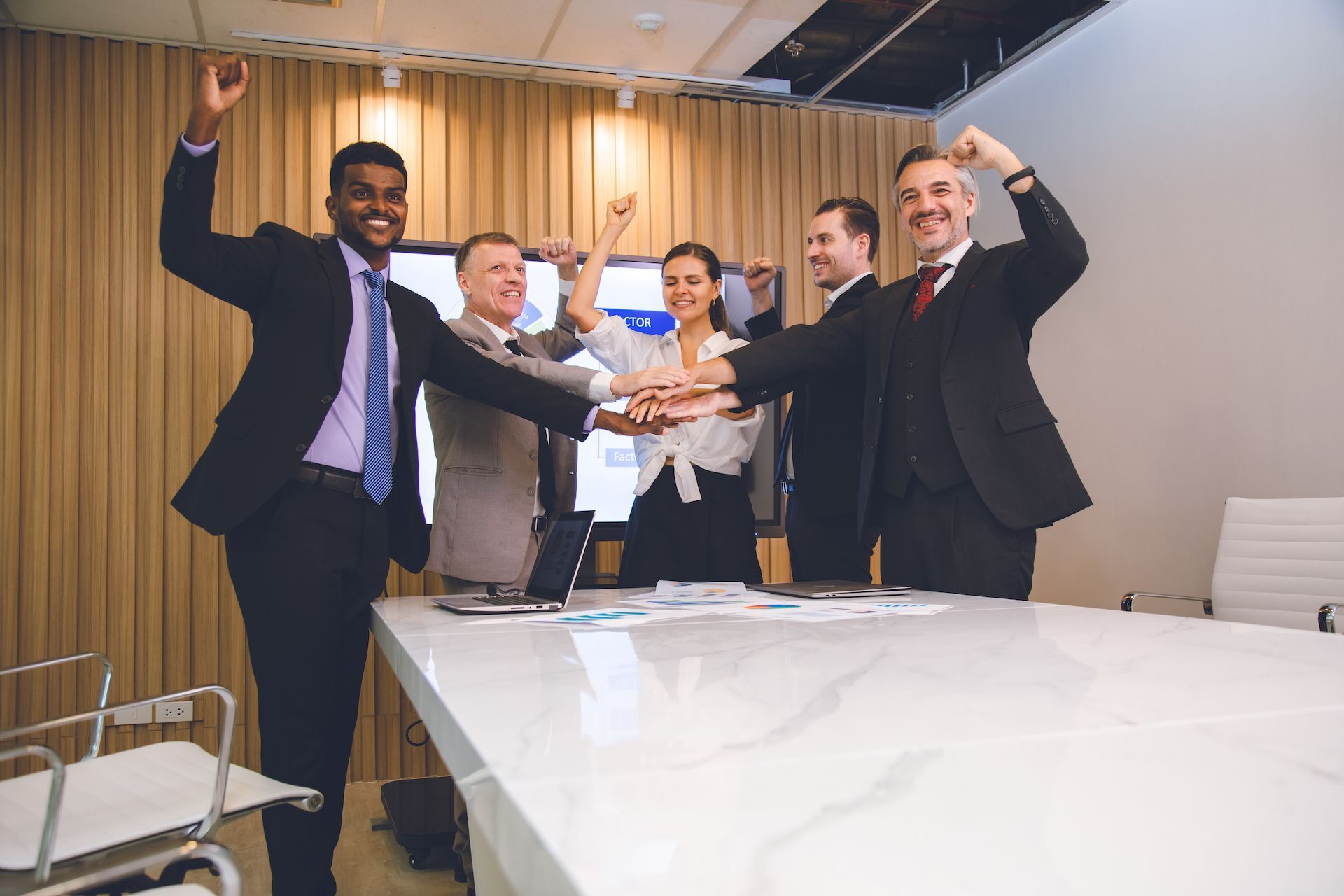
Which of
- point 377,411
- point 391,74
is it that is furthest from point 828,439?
point 391,74

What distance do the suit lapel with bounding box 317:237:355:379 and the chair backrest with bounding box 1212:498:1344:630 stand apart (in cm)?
292

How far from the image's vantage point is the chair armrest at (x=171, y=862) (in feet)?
3.55

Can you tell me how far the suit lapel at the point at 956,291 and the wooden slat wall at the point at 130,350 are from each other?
9.01ft

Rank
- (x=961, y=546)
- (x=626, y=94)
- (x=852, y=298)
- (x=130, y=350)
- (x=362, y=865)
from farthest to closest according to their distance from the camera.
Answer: (x=626, y=94)
(x=130, y=350)
(x=852, y=298)
(x=362, y=865)
(x=961, y=546)

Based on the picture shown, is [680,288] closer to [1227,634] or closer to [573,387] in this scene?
[573,387]

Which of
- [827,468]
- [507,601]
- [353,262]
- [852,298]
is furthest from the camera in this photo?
[852,298]

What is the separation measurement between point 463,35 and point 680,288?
1813 millimetres

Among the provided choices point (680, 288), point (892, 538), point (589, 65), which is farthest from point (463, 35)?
A: point (892, 538)

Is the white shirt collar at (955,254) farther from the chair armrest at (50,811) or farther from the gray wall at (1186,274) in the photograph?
the chair armrest at (50,811)

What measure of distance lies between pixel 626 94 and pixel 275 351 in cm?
306

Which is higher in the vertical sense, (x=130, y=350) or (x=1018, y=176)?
(x=1018, y=176)

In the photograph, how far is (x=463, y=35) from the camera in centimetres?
420

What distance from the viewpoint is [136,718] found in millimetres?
3928

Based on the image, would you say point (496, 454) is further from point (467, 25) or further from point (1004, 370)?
point (467, 25)
